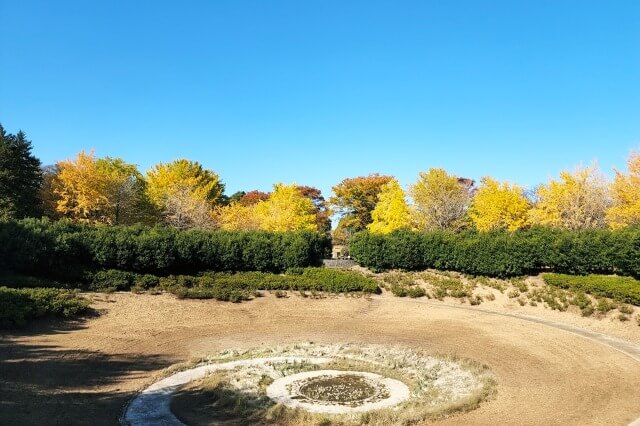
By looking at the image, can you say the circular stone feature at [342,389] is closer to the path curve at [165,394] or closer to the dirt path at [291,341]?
the path curve at [165,394]

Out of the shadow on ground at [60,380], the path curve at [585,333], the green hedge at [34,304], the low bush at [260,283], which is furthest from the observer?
the low bush at [260,283]

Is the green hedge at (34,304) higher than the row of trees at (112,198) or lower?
lower

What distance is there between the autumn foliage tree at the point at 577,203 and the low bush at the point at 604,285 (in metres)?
13.7

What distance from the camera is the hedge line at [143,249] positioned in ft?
81.9

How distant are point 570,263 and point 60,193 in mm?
38262

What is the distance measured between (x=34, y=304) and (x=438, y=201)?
3548 centimetres

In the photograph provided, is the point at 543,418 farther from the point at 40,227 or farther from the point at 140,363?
the point at 40,227

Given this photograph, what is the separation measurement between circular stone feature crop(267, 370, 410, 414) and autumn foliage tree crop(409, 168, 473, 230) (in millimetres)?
32698

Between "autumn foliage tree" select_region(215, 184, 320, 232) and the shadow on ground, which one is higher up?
"autumn foliage tree" select_region(215, 184, 320, 232)

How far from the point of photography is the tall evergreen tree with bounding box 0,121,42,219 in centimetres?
3688

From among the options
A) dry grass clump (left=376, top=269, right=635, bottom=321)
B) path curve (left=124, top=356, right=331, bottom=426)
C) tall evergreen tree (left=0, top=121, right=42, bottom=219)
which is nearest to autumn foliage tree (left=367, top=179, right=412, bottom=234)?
dry grass clump (left=376, top=269, right=635, bottom=321)

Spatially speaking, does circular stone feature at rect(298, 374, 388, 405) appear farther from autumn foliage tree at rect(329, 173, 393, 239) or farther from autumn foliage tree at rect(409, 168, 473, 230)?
autumn foliage tree at rect(329, 173, 393, 239)

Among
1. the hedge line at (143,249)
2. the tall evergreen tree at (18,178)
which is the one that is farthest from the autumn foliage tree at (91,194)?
the hedge line at (143,249)

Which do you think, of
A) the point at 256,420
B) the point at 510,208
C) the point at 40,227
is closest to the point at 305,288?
the point at 40,227
